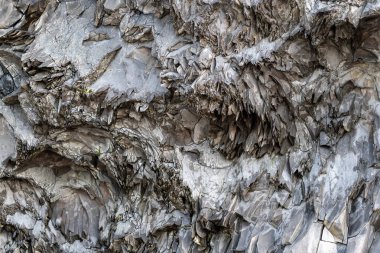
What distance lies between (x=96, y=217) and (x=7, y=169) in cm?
138

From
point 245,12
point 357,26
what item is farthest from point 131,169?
point 357,26

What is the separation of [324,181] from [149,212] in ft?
8.23

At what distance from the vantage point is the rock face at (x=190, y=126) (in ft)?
16.4

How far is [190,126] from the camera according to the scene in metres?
6.53

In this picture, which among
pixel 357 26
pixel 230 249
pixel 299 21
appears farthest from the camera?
pixel 230 249

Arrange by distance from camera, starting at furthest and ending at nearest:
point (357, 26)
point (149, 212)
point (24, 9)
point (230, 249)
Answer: point (24, 9) → point (149, 212) → point (230, 249) → point (357, 26)

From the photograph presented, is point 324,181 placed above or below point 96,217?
above

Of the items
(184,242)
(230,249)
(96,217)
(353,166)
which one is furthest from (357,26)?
(96,217)

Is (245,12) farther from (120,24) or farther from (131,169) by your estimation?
(131,169)

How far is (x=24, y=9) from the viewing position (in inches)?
299

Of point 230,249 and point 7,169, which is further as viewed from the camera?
point 7,169

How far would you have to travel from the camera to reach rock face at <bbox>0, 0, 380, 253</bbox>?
501cm

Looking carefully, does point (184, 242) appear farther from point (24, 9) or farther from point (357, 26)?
point (24, 9)

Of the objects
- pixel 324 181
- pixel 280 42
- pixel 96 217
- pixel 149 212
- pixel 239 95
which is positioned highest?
pixel 280 42
